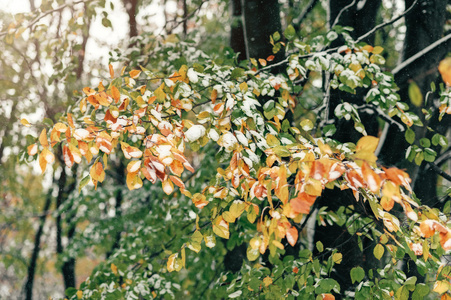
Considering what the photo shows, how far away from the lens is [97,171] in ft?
4.59

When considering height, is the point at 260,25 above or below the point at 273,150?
above

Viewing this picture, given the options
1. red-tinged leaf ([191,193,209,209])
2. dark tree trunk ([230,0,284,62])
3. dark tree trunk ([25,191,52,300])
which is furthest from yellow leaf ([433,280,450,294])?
dark tree trunk ([25,191,52,300])

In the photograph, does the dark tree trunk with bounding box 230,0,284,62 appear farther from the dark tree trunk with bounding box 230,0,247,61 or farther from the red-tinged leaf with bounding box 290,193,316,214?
the red-tinged leaf with bounding box 290,193,316,214

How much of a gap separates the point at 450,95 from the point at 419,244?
3.66ft

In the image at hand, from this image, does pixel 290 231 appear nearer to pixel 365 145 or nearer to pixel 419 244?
pixel 365 145

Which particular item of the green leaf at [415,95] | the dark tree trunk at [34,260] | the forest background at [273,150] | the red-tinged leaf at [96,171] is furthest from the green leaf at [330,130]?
the dark tree trunk at [34,260]

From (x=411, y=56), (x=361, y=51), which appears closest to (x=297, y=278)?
(x=361, y=51)

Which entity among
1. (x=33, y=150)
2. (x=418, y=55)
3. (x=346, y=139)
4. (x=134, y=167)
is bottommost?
(x=346, y=139)

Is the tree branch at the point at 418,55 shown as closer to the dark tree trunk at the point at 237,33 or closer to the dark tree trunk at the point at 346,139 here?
the dark tree trunk at the point at 346,139

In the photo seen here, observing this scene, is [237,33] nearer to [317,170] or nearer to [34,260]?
[317,170]

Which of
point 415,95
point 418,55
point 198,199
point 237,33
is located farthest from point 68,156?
point 237,33

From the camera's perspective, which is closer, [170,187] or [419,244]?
[170,187]

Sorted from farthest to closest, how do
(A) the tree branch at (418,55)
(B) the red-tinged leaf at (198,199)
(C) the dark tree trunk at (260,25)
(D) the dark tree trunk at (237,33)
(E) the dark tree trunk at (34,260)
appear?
(E) the dark tree trunk at (34,260)
(D) the dark tree trunk at (237,33)
(C) the dark tree trunk at (260,25)
(A) the tree branch at (418,55)
(B) the red-tinged leaf at (198,199)

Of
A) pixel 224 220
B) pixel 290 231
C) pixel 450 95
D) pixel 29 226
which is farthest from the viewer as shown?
pixel 29 226
